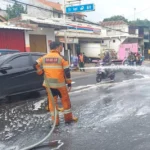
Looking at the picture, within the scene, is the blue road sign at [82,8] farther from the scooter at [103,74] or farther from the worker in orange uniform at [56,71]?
the worker in orange uniform at [56,71]

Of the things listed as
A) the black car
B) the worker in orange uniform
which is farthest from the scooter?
the worker in orange uniform

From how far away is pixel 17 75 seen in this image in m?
8.52

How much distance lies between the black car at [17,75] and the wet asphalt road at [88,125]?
1.50 feet

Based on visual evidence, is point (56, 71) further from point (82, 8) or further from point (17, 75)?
point (82, 8)

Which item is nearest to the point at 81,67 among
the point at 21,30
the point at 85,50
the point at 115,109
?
the point at 21,30

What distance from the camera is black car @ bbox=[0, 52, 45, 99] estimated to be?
8.12m

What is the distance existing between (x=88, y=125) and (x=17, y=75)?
3747mm

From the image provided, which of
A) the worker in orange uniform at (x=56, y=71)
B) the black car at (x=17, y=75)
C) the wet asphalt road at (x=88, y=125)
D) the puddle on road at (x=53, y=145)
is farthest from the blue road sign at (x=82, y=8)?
the puddle on road at (x=53, y=145)

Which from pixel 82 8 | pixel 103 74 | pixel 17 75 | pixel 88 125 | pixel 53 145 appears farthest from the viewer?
pixel 82 8

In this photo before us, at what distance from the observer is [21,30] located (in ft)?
67.4

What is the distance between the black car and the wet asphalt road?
0.46 metres

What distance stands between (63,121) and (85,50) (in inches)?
1200

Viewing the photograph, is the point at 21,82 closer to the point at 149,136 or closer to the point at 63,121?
the point at 63,121

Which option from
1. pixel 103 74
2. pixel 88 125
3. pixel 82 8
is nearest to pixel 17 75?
pixel 88 125
